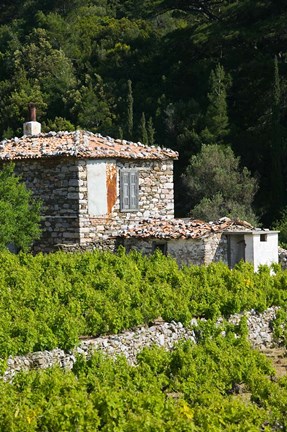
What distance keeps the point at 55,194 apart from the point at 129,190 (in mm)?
1882

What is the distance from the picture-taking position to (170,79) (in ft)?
132

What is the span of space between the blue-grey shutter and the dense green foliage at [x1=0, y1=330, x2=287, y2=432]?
9.09 meters

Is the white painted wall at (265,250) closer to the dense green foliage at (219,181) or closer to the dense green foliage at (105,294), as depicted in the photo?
the dense green foliage at (105,294)

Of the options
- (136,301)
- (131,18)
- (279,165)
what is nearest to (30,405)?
(136,301)

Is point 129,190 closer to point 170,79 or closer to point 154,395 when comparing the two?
point 154,395

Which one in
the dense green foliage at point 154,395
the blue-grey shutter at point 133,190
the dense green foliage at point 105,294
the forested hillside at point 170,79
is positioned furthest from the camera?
the forested hillside at point 170,79

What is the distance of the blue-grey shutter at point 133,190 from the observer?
23578 mm

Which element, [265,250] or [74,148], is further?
[74,148]

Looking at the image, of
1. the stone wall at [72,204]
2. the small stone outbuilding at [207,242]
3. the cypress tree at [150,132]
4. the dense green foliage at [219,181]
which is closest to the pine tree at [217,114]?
the cypress tree at [150,132]

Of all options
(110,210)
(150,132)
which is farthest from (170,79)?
(110,210)

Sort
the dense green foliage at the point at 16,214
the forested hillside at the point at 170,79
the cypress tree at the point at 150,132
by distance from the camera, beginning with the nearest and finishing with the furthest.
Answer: the dense green foliage at the point at 16,214
the cypress tree at the point at 150,132
the forested hillside at the point at 170,79

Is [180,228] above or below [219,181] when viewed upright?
below

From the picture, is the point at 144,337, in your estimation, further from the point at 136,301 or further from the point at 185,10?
the point at 185,10

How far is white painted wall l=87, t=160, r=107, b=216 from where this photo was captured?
22656 mm
